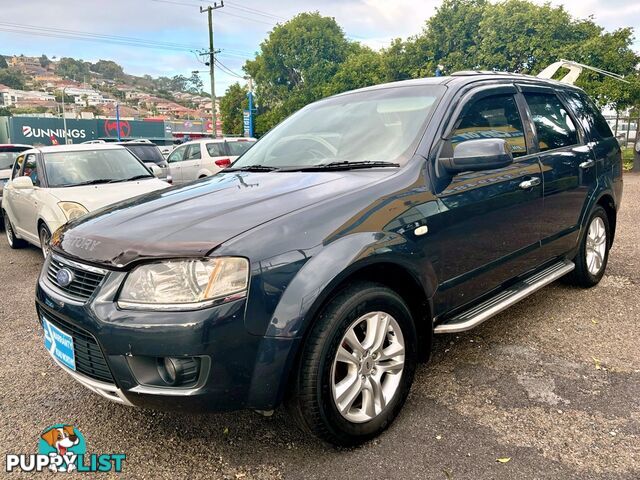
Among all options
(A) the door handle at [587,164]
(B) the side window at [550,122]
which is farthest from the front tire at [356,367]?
(A) the door handle at [587,164]

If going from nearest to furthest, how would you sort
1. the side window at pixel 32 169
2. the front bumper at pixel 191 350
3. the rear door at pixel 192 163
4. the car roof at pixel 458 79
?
the front bumper at pixel 191 350 → the car roof at pixel 458 79 → the side window at pixel 32 169 → the rear door at pixel 192 163

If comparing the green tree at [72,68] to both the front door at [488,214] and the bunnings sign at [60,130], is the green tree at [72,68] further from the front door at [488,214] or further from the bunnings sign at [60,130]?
the front door at [488,214]

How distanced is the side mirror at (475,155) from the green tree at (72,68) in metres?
170

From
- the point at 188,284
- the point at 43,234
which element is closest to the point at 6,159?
the point at 43,234

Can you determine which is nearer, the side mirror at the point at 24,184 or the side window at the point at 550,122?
the side window at the point at 550,122

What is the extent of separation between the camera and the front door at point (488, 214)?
2.73 meters


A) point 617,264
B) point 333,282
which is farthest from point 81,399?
point 617,264

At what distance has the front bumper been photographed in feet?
6.20

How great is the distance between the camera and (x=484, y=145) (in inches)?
104

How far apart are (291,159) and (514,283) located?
1706mm

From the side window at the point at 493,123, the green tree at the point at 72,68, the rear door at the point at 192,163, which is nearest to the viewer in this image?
the side window at the point at 493,123

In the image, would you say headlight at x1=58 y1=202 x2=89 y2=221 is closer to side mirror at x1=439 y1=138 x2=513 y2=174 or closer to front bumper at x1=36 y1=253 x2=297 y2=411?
front bumper at x1=36 y1=253 x2=297 y2=411

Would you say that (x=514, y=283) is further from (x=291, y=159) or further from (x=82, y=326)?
(x=82, y=326)

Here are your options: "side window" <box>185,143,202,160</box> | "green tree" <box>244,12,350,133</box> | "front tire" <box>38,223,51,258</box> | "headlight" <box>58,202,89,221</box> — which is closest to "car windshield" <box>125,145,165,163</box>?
"side window" <box>185,143,202,160</box>
